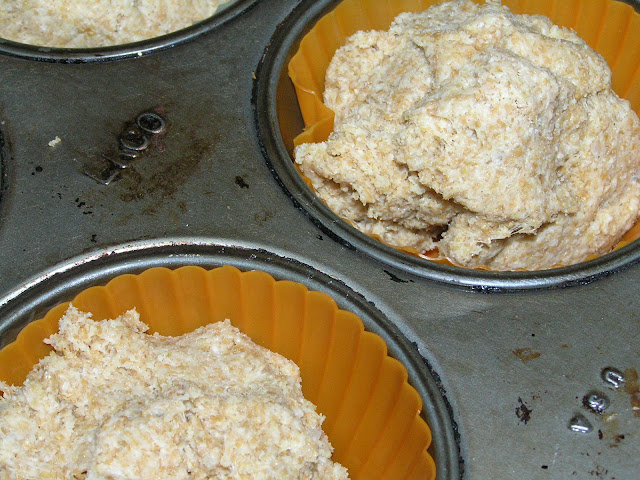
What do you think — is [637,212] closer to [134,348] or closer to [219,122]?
[219,122]

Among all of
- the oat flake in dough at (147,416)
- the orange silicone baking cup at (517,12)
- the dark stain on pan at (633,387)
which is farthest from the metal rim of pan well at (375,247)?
the oat flake in dough at (147,416)

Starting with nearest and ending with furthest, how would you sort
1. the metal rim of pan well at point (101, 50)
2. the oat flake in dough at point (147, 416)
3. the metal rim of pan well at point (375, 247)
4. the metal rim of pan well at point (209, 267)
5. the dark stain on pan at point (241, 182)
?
1. the oat flake in dough at point (147, 416)
2. the metal rim of pan well at point (209, 267)
3. the metal rim of pan well at point (375, 247)
4. the dark stain on pan at point (241, 182)
5. the metal rim of pan well at point (101, 50)

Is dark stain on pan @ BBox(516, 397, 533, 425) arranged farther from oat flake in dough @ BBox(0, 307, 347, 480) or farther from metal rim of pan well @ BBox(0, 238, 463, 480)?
oat flake in dough @ BBox(0, 307, 347, 480)

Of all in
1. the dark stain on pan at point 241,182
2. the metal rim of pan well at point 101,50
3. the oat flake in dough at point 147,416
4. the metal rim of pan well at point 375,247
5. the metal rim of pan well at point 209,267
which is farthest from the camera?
the metal rim of pan well at point 101,50

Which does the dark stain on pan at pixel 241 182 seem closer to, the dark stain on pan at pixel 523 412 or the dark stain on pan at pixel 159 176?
the dark stain on pan at pixel 159 176

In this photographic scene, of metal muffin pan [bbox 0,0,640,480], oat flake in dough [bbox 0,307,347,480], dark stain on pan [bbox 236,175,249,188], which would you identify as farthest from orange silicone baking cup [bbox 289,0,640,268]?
oat flake in dough [bbox 0,307,347,480]

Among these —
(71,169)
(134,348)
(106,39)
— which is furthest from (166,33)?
(134,348)

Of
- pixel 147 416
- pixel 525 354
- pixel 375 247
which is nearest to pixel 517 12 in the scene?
pixel 375 247

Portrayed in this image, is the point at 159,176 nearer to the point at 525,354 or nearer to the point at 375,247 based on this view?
the point at 375,247
